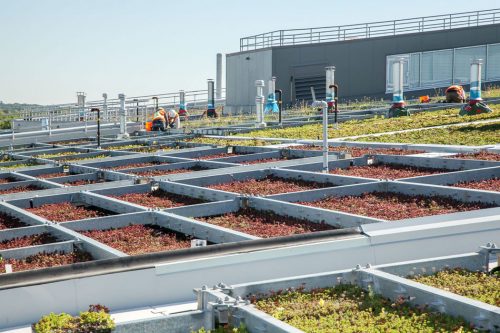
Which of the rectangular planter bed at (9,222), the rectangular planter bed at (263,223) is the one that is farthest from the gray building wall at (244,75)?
the rectangular planter bed at (263,223)

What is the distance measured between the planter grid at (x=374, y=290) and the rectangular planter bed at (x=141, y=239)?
9.57ft

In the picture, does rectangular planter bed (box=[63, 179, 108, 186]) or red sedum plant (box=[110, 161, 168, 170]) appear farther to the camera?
red sedum plant (box=[110, 161, 168, 170])

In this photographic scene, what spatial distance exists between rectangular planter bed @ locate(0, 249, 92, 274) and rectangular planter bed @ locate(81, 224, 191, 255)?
25.5 inches

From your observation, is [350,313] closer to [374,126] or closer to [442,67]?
[374,126]

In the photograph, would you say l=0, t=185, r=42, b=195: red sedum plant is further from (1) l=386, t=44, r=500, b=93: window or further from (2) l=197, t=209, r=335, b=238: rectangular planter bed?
(1) l=386, t=44, r=500, b=93: window

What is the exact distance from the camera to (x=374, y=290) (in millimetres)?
8656

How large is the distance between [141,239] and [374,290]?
445cm

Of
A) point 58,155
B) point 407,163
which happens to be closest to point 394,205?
point 407,163

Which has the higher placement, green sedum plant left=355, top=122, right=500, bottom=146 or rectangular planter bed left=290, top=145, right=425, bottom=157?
green sedum plant left=355, top=122, right=500, bottom=146

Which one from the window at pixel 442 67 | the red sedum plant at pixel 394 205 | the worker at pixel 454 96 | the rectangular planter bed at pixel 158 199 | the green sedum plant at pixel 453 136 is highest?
the window at pixel 442 67

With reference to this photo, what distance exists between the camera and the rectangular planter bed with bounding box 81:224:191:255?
37.5ft

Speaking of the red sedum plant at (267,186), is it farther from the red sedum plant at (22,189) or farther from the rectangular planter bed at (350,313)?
the rectangular planter bed at (350,313)

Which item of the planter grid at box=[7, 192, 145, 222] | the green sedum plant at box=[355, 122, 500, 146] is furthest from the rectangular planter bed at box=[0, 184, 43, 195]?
the green sedum plant at box=[355, 122, 500, 146]

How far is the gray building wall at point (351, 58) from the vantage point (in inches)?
2039
